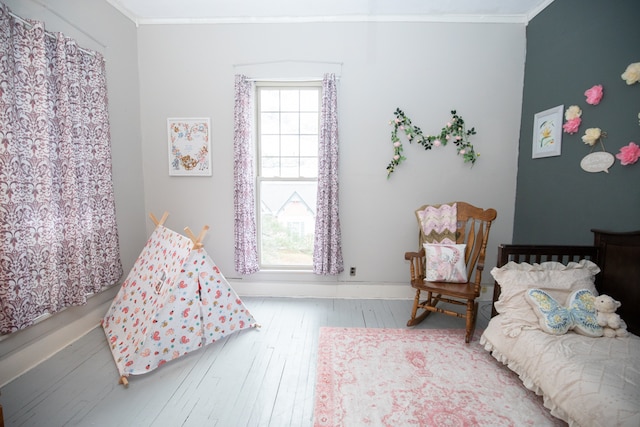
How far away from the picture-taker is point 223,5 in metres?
2.78

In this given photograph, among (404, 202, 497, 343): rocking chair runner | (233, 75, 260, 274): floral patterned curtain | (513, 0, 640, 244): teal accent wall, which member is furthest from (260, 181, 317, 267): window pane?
(513, 0, 640, 244): teal accent wall

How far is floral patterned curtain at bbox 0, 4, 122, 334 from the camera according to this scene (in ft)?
5.91

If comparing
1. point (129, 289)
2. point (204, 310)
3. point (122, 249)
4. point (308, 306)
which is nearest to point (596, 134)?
point (308, 306)

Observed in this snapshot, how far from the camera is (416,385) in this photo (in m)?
1.83

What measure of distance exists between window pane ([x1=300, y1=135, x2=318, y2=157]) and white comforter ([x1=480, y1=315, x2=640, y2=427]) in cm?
230

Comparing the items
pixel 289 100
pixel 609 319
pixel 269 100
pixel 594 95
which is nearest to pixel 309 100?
pixel 289 100

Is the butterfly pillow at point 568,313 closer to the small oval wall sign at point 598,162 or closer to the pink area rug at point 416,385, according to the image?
the pink area rug at point 416,385

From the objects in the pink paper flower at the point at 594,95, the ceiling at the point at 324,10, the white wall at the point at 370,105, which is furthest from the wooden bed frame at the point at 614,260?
the ceiling at the point at 324,10

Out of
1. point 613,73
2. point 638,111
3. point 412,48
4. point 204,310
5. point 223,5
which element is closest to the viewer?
point 638,111

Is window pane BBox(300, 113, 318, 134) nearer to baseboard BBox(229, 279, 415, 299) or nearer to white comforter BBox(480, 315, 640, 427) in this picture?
baseboard BBox(229, 279, 415, 299)

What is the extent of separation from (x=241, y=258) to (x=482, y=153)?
2.67 m

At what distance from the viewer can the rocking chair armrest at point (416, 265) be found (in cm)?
252

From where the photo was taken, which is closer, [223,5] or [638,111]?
[638,111]

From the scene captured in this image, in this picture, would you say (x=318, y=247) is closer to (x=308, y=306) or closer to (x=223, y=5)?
(x=308, y=306)
